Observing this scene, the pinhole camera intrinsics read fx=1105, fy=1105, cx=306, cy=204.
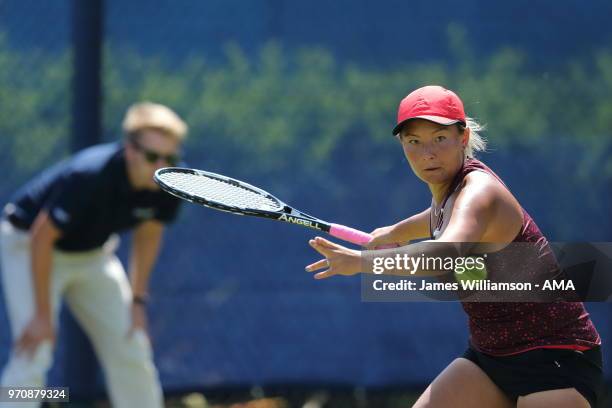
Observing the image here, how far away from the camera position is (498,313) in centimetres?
311

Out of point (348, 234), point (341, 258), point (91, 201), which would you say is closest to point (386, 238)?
point (348, 234)

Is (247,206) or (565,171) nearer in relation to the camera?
(247,206)

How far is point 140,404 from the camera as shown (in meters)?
5.18

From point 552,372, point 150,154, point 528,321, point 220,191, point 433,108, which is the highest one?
point 150,154

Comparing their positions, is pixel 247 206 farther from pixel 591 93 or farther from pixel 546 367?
pixel 591 93

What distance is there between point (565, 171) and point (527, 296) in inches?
118

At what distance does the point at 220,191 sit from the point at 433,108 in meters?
0.89

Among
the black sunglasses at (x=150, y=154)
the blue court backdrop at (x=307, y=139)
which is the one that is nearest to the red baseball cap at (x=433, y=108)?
the black sunglasses at (x=150, y=154)

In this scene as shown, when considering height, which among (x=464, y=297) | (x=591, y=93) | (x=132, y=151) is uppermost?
(x=591, y=93)

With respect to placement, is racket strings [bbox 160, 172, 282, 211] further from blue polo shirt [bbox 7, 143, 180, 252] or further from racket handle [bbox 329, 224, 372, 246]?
blue polo shirt [bbox 7, 143, 180, 252]

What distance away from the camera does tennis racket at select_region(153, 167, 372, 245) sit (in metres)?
3.36

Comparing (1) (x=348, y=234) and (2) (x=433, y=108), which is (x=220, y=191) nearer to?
(1) (x=348, y=234)

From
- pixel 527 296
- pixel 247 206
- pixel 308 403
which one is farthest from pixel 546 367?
pixel 308 403

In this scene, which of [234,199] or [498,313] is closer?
[498,313]
